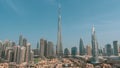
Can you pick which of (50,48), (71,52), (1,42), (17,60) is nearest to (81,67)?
(17,60)

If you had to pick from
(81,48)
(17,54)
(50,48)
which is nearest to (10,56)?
(17,54)

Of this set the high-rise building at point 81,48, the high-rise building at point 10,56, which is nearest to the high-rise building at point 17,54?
A: the high-rise building at point 10,56

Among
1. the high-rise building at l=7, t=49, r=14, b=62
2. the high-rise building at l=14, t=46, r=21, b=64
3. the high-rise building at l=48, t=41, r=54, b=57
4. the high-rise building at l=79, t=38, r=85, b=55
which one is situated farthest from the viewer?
the high-rise building at l=79, t=38, r=85, b=55

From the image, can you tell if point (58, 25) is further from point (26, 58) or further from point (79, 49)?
point (79, 49)

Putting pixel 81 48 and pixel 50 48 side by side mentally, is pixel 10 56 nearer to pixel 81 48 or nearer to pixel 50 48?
pixel 50 48

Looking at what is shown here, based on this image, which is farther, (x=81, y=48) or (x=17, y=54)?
(x=81, y=48)

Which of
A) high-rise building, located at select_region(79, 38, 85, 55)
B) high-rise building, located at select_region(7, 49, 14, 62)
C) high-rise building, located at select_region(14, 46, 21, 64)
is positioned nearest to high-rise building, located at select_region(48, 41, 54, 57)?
high-rise building, located at select_region(7, 49, 14, 62)

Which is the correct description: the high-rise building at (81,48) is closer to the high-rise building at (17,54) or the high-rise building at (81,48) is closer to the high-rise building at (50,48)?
the high-rise building at (50,48)

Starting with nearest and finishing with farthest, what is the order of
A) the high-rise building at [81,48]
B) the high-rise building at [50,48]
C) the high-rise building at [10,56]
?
1. the high-rise building at [10,56]
2. the high-rise building at [50,48]
3. the high-rise building at [81,48]

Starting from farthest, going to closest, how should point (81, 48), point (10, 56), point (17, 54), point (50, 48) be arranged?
1. point (81, 48)
2. point (50, 48)
3. point (10, 56)
4. point (17, 54)

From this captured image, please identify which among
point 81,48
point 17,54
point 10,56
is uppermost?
point 81,48

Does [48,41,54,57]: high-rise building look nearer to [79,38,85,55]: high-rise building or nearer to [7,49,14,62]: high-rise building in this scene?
[7,49,14,62]: high-rise building

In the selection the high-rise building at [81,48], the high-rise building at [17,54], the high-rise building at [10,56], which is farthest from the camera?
the high-rise building at [81,48]
